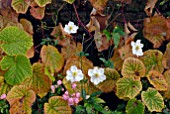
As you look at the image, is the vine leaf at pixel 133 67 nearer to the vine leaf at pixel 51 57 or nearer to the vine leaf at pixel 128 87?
the vine leaf at pixel 128 87

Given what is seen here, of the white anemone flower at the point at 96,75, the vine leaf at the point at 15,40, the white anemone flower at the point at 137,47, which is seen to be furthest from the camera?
the white anemone flower at the point at 137,47

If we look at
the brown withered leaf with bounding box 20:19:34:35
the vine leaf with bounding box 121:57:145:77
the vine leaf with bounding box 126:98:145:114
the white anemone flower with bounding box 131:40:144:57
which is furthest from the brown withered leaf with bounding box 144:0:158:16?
the brown withered leaf with bounding box 20:19:34:35

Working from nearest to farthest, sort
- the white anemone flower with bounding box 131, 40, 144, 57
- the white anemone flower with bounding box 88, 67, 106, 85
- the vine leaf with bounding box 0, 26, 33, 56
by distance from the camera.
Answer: the vine leaf with bounding box 0, 26, 33, 56, the white anemone flower with bounding box 88, 67, 106, 85, the white anemone flower with bounding box 131, 40, 144, 57

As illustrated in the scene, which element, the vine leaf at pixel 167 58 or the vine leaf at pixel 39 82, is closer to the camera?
the vine leaf at pixel 39 82

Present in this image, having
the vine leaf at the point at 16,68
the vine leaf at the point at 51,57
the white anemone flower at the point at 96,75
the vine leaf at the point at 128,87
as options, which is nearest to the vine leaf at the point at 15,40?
the vine leaf at the point at 16,68

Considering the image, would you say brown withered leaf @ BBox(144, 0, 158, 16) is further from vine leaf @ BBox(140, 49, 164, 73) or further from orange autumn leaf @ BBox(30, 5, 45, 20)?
orange autumn leaf @ BBox(30, 5, 45, 20)

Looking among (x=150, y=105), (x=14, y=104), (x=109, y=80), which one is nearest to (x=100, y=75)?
(x=109, y=80)
